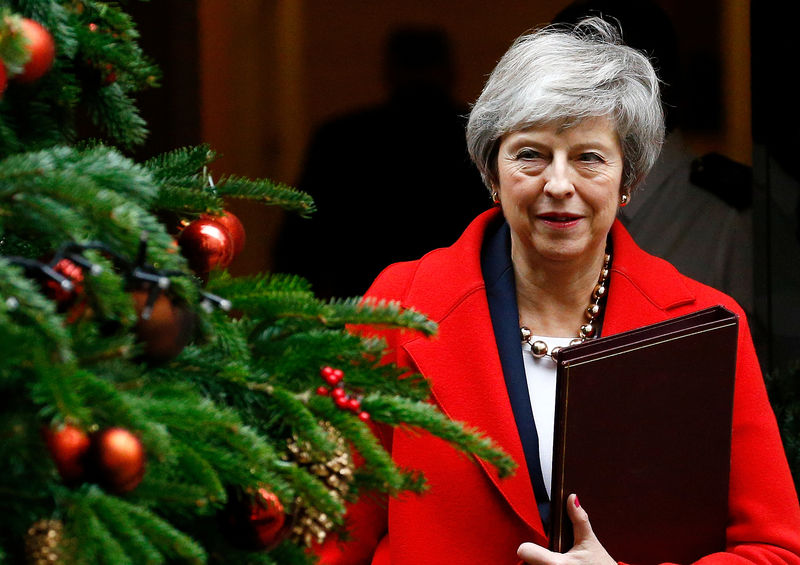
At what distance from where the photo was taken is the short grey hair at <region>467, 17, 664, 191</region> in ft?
6.57

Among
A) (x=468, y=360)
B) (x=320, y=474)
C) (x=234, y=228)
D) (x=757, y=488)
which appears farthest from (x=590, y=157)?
(x=320, y=474)

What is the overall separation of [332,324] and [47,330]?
39 centimetres

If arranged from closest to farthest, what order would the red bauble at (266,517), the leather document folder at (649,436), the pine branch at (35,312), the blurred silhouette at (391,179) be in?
the pine branch at (35,312), the red bauble at (266,517), the leather document folder at (649,436), the blurred silhouette at (391,179)

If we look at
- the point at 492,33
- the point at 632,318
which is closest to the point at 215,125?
the point at 492,33

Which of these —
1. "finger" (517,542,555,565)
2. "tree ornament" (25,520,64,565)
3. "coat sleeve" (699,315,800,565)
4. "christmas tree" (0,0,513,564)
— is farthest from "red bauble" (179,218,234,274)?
"coat sleeve" (699,315,800,565)

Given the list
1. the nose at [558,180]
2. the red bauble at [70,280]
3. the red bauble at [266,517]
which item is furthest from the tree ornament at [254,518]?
the nose at [558,180]

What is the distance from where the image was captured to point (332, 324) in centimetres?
123

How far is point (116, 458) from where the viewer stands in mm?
946

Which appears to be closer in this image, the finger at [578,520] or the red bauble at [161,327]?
the red bauble at [161,327]

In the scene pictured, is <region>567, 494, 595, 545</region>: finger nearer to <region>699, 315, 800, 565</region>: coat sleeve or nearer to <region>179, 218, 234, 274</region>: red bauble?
<region>699, 315, 800, 565</region>: coat sleeve

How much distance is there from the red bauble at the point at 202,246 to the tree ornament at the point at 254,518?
1.05ft

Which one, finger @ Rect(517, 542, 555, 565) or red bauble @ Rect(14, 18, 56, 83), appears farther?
finger @ Rect(517, 542, 555, 565)

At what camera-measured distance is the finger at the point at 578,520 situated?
5.51 feet

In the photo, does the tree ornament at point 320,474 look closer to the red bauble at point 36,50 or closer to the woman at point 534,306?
the red bauble at point 36,50
